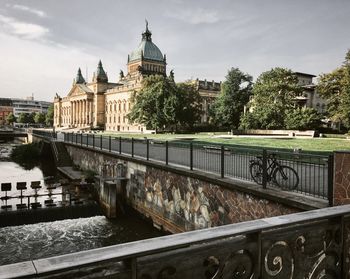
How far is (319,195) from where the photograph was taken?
7.75 meters

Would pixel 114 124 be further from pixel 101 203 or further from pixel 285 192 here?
pixel 285 192

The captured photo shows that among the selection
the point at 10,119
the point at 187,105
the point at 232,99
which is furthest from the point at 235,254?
the point at 10,119

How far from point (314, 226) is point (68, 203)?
17298 mm

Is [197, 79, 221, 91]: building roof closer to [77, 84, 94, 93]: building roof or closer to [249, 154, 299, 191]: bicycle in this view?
[77, 84, 94, 93]: building roof

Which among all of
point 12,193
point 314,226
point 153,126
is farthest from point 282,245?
point 153,126

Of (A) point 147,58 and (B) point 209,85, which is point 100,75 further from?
(B) point 209,85

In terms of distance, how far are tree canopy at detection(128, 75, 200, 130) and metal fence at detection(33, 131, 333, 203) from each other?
35.1 metres

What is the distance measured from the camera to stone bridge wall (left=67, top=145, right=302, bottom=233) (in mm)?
8859

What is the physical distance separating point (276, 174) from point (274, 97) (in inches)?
1865

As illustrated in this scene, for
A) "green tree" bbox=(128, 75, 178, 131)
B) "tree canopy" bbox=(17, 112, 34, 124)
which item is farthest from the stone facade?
"tree canopy" bbox=(17, 112, 34, 124)

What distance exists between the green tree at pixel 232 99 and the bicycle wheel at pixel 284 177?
60.7 metres

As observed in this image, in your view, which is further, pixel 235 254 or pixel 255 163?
pixel 255 163

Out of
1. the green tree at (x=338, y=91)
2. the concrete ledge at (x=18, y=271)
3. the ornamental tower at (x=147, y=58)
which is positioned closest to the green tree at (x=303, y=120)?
the green tree at (x=338, y=91)

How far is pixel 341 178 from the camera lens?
262 inches
